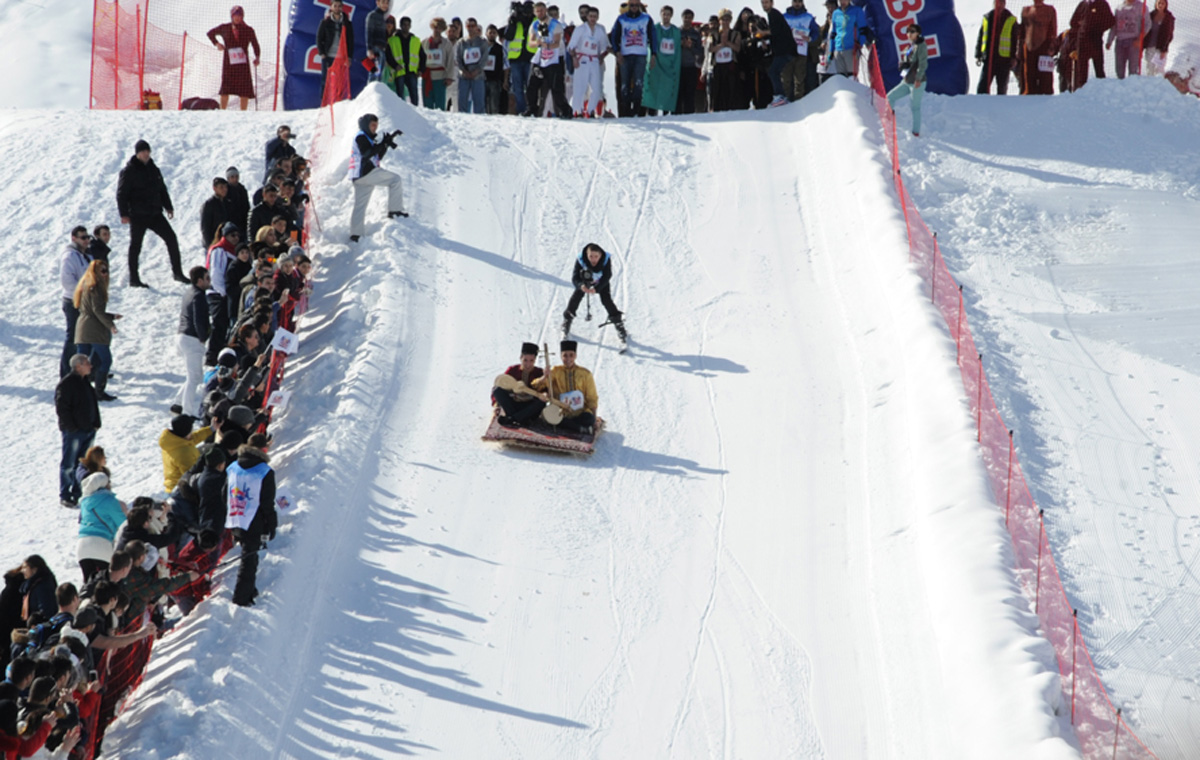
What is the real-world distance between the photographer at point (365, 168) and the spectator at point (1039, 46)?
34.5 ft

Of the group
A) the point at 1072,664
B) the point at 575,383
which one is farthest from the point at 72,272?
the point at 1072,664

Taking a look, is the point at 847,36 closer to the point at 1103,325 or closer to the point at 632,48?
the point at 632,48

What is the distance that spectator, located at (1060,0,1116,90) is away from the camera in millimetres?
19500

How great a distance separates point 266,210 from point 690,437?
5.74m

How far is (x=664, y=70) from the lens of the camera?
18.6m

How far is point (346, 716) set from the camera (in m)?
8.09

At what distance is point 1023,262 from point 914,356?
3.65 m

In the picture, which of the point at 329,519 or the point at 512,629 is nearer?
the point at 512,629

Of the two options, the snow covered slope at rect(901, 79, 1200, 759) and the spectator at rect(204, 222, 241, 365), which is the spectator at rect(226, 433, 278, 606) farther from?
the snow covered slope at rect(901, 79, 1200, 759)

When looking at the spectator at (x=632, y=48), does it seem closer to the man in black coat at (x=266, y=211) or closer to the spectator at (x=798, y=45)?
the spectator at (x=798, y=45)

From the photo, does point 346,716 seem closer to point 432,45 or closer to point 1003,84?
point 432,45

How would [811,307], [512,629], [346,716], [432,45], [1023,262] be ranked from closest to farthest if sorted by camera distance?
[346,716] < [512,629] < [811,307] < [1023,262] < [432,45]

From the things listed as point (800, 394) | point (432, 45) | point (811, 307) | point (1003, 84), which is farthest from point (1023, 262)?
point (432, 45)

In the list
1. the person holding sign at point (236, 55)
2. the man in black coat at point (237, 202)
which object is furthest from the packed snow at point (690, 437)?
the person holding sign at point (236, 55)
